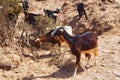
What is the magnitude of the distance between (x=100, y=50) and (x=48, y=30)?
6.20ft

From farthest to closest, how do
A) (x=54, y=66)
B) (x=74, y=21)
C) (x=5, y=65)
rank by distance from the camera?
1. (x=74, y=21)
2. (x=54, y=66)
3. (x=5, y=65)

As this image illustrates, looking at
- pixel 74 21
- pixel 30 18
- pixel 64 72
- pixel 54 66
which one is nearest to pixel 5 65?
pixel 54 66

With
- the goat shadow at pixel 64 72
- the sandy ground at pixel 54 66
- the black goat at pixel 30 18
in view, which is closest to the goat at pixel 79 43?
the goat shadow at pixel 64 72

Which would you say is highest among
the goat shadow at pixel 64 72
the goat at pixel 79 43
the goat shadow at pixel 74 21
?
the goat at pixel 79 43

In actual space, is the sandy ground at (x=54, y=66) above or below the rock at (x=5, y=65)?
below

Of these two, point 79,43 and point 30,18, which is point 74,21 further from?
point 79,43

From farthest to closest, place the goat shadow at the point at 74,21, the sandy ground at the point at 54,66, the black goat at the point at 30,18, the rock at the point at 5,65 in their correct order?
the goat shadow at the point at 74,21
the black goat at the point at 30,18
the rock at the point at 5,65
the sandy ground at the point at 54,66

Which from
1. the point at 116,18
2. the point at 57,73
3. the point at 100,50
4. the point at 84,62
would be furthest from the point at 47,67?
the point at 116,18

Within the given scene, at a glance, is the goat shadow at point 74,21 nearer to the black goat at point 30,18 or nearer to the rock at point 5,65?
the black goat at point 30,18

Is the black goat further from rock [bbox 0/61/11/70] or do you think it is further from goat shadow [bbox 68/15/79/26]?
rock [bbox 0/61/11/70]

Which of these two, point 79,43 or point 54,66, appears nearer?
point 79,43

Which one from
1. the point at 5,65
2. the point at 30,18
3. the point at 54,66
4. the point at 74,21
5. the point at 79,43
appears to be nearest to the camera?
the point at 79,43

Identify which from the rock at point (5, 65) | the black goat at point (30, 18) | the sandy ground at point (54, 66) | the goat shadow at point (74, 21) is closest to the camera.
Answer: the sandy ground at point (54, 66)

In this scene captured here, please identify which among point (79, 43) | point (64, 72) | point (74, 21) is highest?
point (79, 43)
